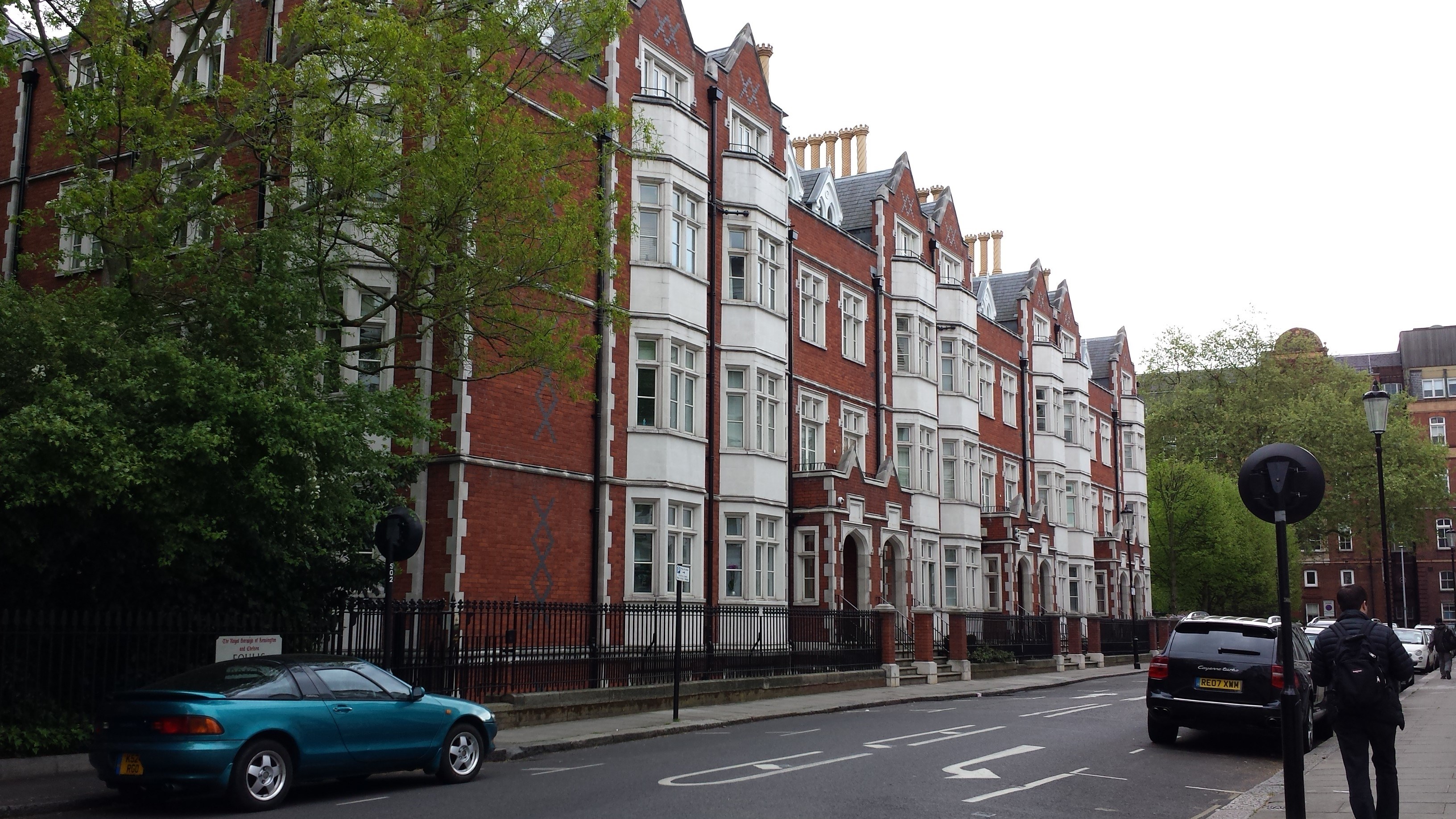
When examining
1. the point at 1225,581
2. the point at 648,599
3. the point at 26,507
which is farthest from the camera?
the point at 1225,581

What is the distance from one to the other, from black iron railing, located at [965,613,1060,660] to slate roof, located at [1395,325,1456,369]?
74346 mm

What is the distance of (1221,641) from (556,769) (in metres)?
8.67

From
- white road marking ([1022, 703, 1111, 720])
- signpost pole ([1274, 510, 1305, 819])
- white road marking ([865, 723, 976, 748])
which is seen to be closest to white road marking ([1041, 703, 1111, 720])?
white road marking ([1022, 703, 1111, 720])

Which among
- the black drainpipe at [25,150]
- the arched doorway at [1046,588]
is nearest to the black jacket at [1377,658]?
the black drainpipe at [25,150]

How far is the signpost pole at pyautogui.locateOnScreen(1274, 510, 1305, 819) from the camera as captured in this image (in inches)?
327

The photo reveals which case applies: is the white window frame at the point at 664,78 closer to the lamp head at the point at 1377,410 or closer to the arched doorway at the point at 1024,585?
the lamp head at the point at 1377,410

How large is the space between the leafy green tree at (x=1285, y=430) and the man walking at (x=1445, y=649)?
25.0m

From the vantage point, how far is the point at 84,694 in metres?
13.8

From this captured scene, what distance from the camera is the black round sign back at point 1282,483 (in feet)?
28.9

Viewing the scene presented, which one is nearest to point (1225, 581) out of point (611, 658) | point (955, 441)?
point (955, 441)

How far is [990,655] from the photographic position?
34.7 m

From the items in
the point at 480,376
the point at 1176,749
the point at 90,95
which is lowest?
the point at 1176,749

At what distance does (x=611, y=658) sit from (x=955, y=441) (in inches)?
851

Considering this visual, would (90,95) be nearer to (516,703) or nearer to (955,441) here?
(516,703)
